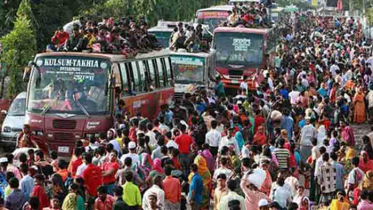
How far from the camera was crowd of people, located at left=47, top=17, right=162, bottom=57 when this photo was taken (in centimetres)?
2303

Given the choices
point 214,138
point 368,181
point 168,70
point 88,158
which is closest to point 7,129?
point 168,70

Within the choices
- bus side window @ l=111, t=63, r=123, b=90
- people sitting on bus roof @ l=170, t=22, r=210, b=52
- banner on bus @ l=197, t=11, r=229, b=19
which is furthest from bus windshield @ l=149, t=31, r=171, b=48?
bus side window @ l=111, t=63, r=123, b=90

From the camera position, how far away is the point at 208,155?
17.9 metres

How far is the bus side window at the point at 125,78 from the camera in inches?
916

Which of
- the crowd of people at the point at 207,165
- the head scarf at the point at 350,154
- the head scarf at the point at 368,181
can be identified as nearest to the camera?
the crowd of people at the point at 207,165

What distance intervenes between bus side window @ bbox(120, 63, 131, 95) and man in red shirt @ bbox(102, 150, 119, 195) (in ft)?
24.2

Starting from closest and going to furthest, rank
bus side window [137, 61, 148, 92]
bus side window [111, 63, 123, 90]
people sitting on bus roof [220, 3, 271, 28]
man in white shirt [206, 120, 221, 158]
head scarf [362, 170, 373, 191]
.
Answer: head scarf [362, 170, 373, 191] → man in white shirt [206, 120, 221, 158] → bus side window [111, 63, 123, 90] → bus side window [137, 61, 148, 92] → people sitting on bus roof [220, 3, 271, 28]

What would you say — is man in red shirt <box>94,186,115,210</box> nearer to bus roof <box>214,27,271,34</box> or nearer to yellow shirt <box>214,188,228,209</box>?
yellow shirt <box>214,188,228,209</box>

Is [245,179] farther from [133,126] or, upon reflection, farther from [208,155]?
[133,126]

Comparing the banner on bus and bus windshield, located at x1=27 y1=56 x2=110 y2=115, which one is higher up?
bus windshield, located at x1=27 y1=56 x2=110 y2=115

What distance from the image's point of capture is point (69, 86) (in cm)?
2195

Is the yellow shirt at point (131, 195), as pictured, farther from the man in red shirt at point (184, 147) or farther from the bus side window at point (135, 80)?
the bus side window at point (135, 80)

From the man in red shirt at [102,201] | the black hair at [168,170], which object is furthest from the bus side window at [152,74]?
the man in red shirt at [102,201]

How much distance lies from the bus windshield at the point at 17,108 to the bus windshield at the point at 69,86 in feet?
11.3
